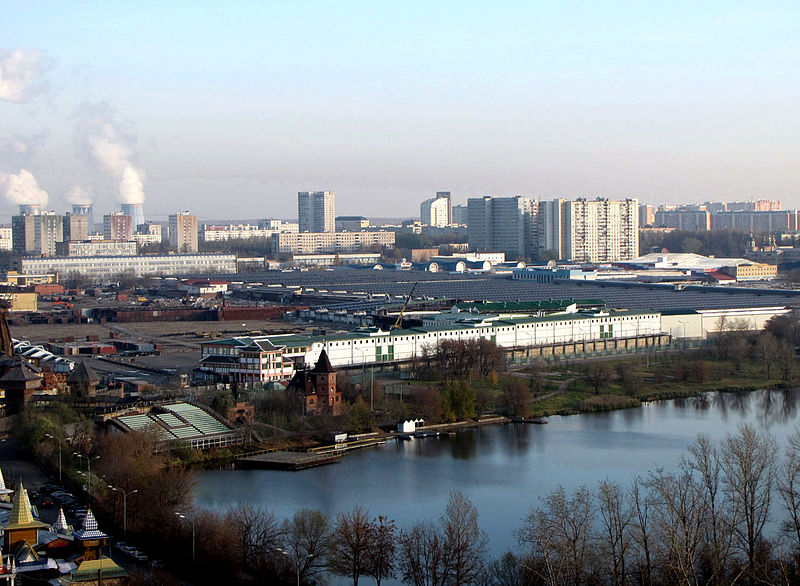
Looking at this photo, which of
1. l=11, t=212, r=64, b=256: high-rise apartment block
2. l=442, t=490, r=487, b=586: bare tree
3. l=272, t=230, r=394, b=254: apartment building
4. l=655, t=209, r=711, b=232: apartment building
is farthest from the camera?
l=655, t=209, r=711, b=232: apartment building

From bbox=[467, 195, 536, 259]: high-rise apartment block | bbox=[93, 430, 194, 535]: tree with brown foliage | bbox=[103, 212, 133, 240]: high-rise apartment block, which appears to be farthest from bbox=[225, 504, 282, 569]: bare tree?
bbox=[103, 212, 133, 240]: high-rise apartment block

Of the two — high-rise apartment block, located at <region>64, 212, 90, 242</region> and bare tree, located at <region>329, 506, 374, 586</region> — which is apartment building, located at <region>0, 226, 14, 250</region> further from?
bare tree, located at <region>329, 506, 374, 586</region>

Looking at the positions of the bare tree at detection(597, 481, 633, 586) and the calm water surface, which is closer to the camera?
the bare tree at detection(597, 481, 633, 586)

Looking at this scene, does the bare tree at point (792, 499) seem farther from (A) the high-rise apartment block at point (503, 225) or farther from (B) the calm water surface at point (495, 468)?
(A) the high-rise apartment block at point (503, 225)

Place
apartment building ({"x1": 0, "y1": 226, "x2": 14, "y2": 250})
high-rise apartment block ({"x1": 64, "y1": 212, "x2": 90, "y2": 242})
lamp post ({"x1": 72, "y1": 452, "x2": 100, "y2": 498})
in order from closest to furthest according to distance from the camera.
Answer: lamp post ({"x1": 72, "y1": 452, "x2": 100, "y2": 498}), high-rise apartment block ({"x1": 64, "y1": 212, "x2": 90, "y2": 242}), apartment building ({"x1": 0, "y1": 226, "x2": 14, "y2": 250})

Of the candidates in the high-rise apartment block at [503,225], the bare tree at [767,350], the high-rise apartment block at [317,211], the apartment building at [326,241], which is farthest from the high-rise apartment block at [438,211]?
the bare tree at [767,350]

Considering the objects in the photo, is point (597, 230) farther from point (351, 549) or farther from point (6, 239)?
point (351, 549)
